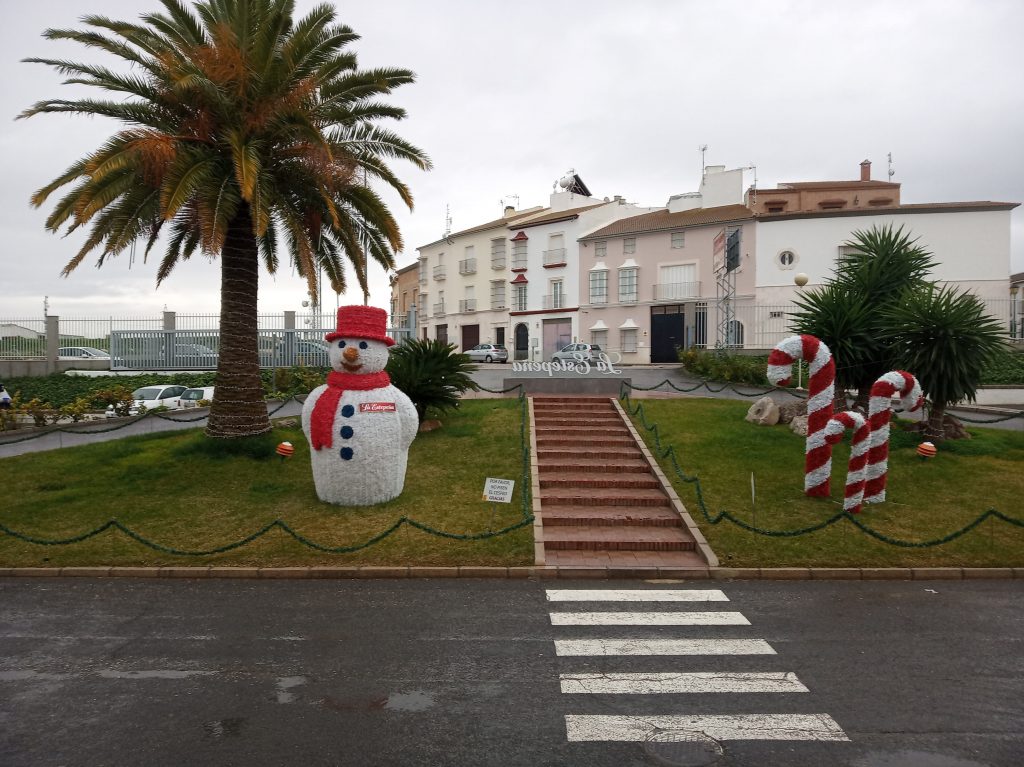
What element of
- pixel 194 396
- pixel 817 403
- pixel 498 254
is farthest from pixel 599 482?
pixel 498 254

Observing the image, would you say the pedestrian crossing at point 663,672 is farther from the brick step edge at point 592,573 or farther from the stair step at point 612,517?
the stair step at point 612,517

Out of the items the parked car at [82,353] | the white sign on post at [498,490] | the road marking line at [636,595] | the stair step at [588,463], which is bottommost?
the road marking line at [636,595]

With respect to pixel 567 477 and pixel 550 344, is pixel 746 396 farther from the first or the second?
pixel 550 344

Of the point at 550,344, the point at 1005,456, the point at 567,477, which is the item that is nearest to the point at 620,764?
the point at 567,477

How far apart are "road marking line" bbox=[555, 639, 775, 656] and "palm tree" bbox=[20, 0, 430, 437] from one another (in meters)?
9.01

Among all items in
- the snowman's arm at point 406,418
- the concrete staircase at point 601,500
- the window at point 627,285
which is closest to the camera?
the concrete staircase at point 601,500

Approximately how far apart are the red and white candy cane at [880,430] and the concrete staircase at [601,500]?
3.78 m

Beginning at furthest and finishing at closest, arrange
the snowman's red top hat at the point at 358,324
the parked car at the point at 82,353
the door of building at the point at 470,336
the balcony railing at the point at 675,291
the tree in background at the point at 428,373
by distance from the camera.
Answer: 1. the door of building at the point at 470,336
2. the balcony railing at the point at 675,291
3. the parked car at the point at 82,353
4. the tree in background at the point at 428,373
5. the snowman's red top hat at the point at 358,324

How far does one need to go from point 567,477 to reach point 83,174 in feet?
36.9

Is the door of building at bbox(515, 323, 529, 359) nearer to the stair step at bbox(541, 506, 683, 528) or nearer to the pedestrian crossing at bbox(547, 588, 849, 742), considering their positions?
the stair step at bbox(541, 506, 683, 528)

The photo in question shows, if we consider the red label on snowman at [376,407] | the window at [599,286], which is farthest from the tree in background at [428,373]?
the window at [599,286]

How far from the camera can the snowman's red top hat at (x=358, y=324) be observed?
37.2 feet

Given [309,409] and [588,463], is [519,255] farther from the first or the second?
[309,409]

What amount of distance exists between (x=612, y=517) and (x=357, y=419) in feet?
15.8
